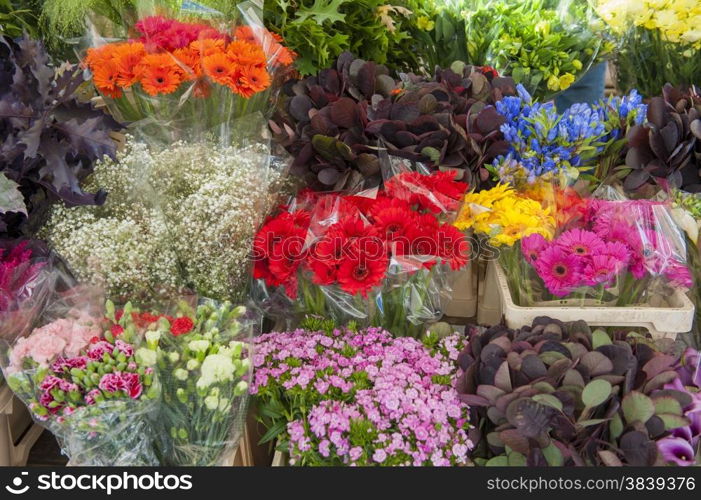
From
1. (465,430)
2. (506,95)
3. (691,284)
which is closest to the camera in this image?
(465,430)

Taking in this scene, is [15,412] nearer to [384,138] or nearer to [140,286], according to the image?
[140,286]

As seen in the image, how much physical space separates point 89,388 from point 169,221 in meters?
0.51

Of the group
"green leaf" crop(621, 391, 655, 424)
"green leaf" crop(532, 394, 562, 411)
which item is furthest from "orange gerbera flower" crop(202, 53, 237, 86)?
"green leaf" crop(621, 391, 655, 424)

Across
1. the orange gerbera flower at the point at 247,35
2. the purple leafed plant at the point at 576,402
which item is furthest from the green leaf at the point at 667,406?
the orange gerbera flower at the point at 247,35

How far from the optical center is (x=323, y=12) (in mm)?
1740

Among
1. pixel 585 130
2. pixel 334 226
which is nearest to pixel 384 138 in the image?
pixel 334 226

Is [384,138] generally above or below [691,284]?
above

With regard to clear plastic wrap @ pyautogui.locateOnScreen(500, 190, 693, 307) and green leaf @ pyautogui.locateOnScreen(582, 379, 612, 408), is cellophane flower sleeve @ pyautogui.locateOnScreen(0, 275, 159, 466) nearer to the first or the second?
green leaf @ pyautogui.locateOnScreen(582, 379, 612, 408)

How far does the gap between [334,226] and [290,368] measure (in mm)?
340

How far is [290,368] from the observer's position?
4.68 ft

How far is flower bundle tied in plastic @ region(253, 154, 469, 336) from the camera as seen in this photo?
146 cm

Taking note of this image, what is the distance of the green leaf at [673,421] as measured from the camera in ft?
3.91

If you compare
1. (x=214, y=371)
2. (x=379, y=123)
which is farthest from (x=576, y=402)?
(x=379, y=123)

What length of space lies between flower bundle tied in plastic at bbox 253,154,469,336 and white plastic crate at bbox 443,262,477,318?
333 mm
